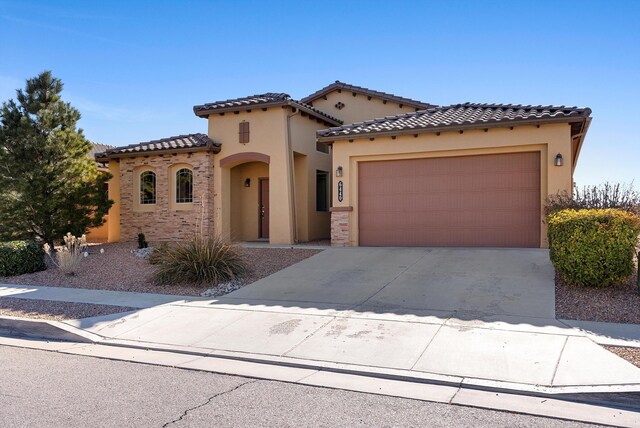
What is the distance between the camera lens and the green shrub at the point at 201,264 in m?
11.5

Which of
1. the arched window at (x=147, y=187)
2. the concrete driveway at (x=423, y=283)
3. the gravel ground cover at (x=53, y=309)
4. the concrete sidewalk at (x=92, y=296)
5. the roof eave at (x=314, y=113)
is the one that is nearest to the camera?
the concrete driveway at (x=423, y=283)

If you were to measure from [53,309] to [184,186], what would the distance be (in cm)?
942

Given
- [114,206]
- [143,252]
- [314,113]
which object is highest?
[314,113]

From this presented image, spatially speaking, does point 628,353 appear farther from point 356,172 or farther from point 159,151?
point 159,151

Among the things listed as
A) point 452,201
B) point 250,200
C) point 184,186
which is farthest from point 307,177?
point 452,201

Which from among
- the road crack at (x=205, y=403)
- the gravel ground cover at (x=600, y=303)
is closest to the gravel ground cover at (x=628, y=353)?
the gravel ground cover at (x=600, y=303)

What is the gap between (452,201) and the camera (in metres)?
14.7

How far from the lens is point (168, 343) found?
7449 mm

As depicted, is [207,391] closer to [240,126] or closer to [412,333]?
[412,333]

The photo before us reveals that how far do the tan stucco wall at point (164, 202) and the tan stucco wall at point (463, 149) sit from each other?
16.1ft

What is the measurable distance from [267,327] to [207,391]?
255cm

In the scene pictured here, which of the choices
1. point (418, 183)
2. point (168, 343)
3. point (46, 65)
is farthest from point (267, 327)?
point (46, 65)

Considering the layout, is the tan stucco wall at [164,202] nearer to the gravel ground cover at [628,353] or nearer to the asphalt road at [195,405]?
the asphalt road at [195,405]

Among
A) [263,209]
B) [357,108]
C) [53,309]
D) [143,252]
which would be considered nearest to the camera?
[53,309]
